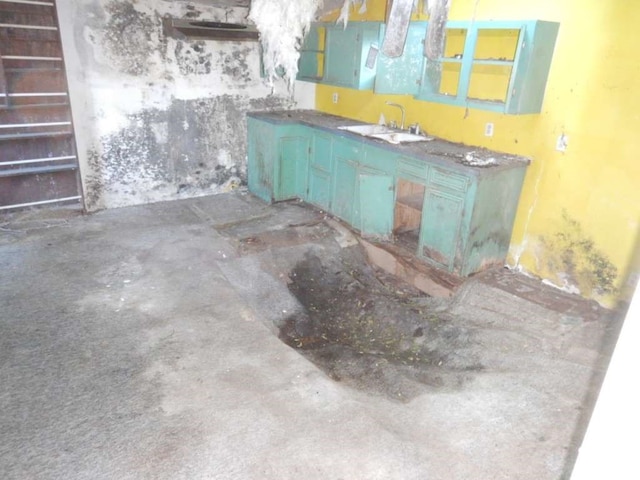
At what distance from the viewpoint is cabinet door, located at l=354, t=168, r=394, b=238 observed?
4.15 m

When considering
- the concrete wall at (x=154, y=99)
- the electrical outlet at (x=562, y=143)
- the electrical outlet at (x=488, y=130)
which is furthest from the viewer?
the concrete wall at (x=154, y=99)

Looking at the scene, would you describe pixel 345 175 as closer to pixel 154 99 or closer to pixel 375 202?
pixel 375 202

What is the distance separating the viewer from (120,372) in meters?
2.52

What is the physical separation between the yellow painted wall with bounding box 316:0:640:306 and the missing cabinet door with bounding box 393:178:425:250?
2.82ft

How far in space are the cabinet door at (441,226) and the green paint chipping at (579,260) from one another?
30.1 inches

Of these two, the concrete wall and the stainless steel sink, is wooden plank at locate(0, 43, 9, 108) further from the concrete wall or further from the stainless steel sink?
the stainless steel sink

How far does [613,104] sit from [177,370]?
3.39 metres

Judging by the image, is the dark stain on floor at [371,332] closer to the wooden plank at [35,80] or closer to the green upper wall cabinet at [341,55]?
the green upper wall cabinet at [341,55]

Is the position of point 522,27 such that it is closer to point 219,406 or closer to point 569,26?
point 569,26

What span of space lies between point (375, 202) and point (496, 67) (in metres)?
1.56

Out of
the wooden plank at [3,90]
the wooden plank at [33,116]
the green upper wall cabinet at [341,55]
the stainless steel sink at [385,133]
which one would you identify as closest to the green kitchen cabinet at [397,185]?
the stainless steel sink at [385,133]

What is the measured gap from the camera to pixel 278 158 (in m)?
4.99

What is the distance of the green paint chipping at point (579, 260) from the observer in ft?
10.7

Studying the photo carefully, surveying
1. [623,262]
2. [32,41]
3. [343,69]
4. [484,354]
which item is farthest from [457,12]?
[32,41]
